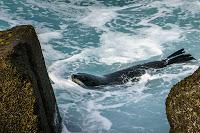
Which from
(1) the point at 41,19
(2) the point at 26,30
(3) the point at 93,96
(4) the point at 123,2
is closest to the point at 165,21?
(4) the point at 123,2

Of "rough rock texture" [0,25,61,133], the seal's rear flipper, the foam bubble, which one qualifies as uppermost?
"rough rock texture" [0,25,61,133]

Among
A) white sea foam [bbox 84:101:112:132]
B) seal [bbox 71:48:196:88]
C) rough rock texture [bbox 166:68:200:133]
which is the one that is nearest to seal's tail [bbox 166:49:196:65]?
seal [bbox 71:48:196:88]

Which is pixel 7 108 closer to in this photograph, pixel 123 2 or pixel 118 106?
pixel 118 106

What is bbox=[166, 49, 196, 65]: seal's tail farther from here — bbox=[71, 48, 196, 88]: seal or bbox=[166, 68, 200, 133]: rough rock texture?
bbox=[166, 68, 200, 133]: rough rock texture

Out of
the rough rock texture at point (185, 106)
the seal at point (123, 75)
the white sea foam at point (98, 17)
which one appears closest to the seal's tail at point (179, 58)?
the seal at point (123, 75)

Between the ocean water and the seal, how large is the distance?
17 cm

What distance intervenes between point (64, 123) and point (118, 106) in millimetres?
1760

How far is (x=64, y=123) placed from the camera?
794 centimetres

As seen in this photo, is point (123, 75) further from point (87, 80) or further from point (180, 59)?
point (180, 59)

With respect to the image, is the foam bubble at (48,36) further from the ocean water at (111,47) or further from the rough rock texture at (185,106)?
the rough rock texture at (185,106)

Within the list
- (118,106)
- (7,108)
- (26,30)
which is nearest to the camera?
(7,108)

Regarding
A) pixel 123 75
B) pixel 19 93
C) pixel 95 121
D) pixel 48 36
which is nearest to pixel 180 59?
pixel 123 75

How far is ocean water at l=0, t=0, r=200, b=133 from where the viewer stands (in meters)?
8.76

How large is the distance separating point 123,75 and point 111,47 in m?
3.87
